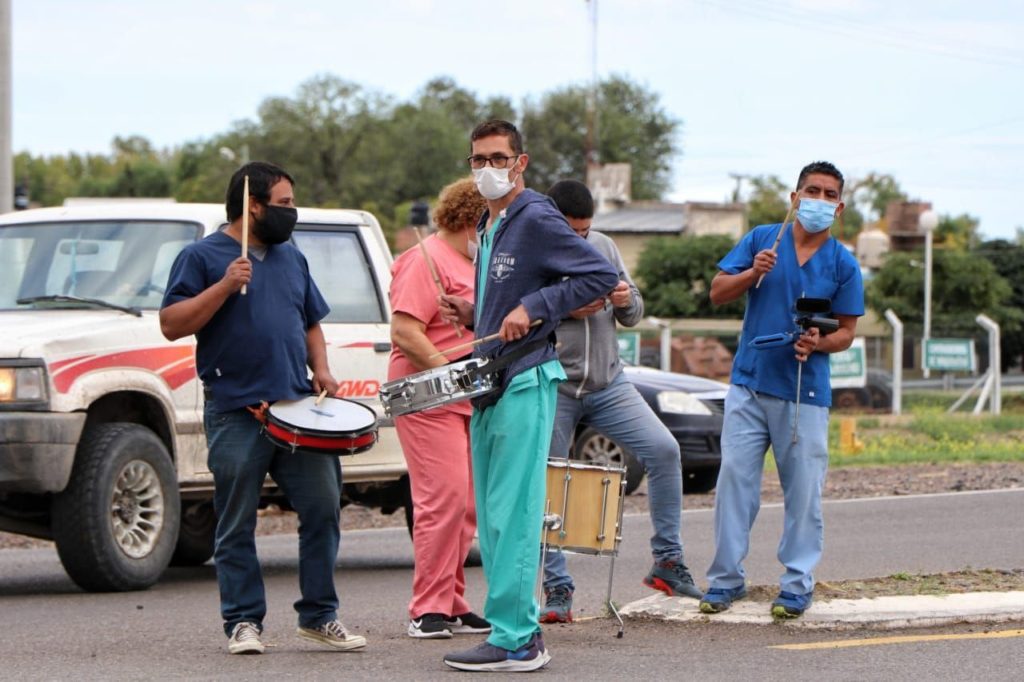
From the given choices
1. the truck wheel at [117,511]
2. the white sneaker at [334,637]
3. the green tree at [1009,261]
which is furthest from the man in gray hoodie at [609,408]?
the green tree at [1009,261]

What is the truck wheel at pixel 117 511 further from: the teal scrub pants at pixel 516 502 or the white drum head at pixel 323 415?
the teal scrub pants at pixel 516 502

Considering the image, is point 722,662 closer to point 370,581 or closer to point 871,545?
point 370,581

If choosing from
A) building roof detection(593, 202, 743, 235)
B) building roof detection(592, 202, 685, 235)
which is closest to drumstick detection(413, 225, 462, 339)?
building roof detection(593, 202, 743, 235)

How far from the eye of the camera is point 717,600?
7.75 metres

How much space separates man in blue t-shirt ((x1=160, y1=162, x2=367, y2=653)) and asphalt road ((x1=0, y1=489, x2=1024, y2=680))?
222mm

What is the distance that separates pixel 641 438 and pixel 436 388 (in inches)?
77.4

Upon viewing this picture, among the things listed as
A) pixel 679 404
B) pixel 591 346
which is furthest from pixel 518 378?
pixel 679 404

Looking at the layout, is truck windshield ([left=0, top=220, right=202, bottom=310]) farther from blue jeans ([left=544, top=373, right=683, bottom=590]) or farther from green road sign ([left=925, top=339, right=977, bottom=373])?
green road sign ([left=925, top=339, right=977, bottom=373])

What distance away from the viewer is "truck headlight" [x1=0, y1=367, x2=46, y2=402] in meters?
9.23

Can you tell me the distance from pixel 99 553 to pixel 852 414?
20336 millimetres

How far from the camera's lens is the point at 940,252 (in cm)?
5484

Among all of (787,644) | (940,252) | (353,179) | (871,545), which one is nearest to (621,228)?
(940,252)

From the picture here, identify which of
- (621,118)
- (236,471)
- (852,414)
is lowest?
(852,414)

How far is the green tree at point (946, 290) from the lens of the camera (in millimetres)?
53688
